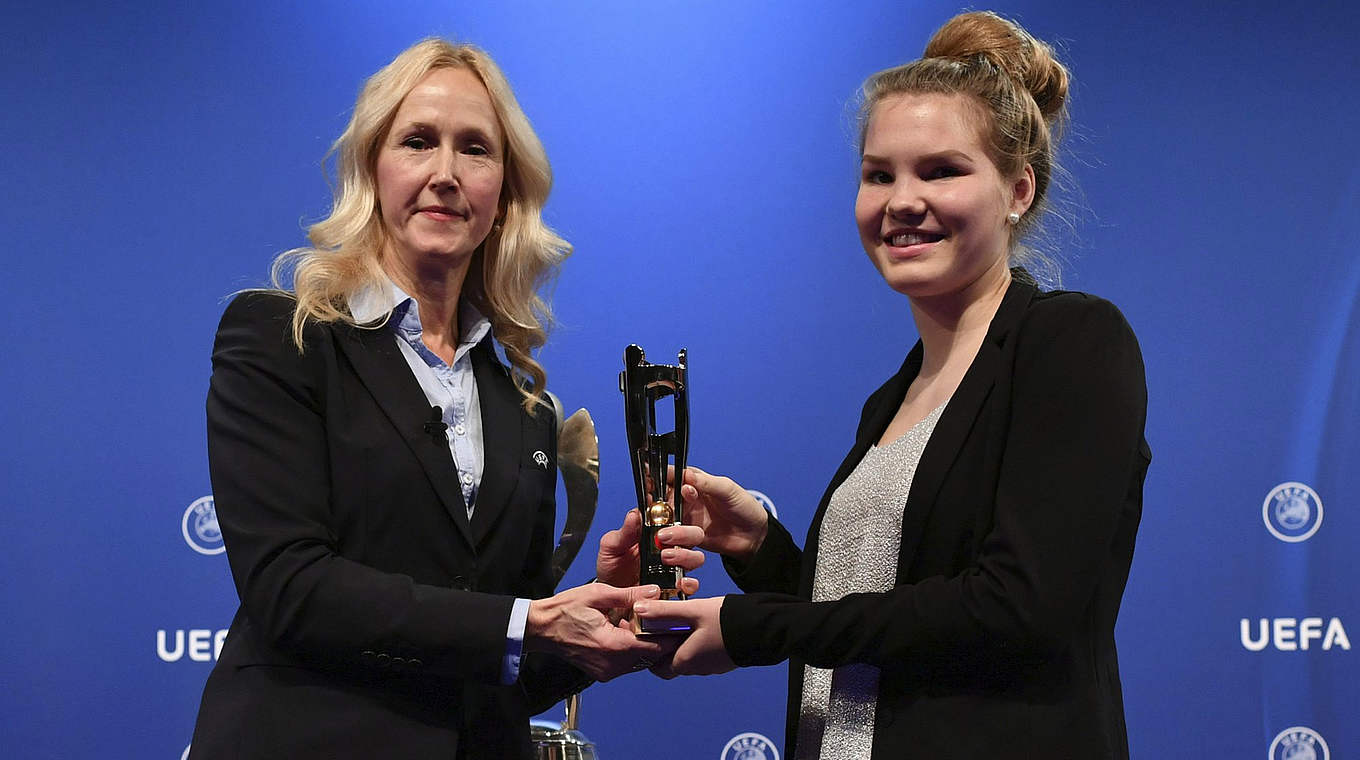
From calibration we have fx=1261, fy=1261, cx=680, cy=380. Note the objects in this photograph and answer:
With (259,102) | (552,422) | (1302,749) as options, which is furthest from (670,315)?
(1302,749)

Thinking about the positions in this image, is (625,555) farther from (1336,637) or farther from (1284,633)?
(1336,637)

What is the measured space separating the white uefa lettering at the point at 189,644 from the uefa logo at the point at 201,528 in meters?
0.19

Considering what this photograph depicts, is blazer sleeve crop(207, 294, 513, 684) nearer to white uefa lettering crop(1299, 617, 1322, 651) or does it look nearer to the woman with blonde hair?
the woman with blonde hair

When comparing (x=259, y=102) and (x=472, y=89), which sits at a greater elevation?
(x=259, y=102)

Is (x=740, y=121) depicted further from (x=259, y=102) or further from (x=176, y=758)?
(x=176, y=758)

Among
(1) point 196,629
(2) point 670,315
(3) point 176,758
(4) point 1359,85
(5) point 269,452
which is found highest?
(4) point 1359,85

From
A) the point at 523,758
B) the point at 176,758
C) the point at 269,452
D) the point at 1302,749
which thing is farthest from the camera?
the point at 1302,749

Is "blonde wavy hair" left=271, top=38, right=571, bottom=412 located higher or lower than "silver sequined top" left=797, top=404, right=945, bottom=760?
higher

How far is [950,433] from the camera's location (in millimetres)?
1664

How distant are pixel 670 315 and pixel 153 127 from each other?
1325 mm

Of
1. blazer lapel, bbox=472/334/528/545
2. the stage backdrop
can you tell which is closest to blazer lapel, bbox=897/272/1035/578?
blazer lapel, bbox=472/334/528/545

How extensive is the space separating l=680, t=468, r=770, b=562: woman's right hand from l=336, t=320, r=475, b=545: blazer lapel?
44 centimetres

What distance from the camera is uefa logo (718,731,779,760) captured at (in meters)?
3.07

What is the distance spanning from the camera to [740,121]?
319cm
